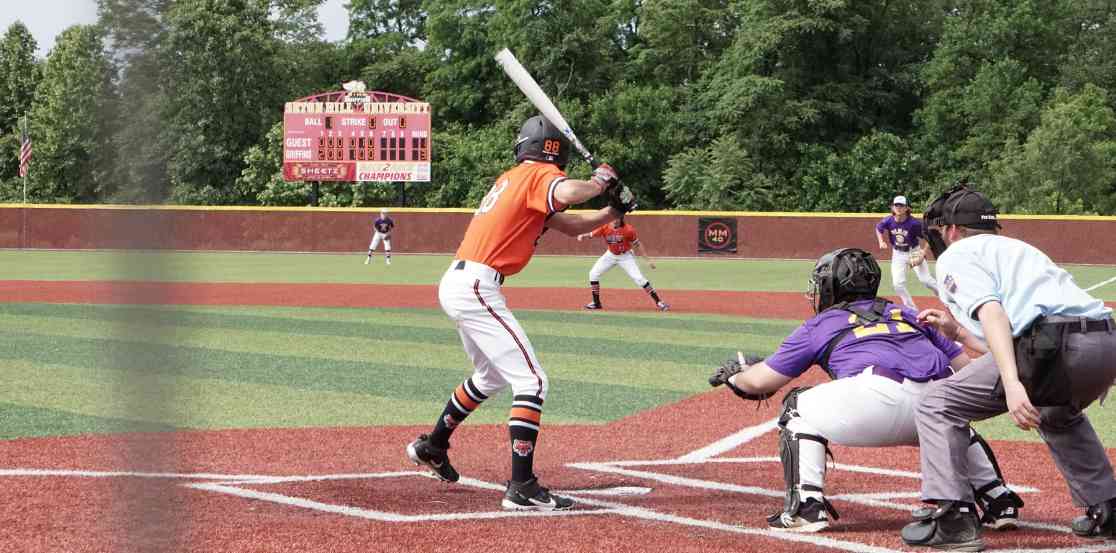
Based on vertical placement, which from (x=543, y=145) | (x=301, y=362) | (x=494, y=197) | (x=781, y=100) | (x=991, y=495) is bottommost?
(x=301, y=362)

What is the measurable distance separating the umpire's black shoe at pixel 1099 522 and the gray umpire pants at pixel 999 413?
0.04m

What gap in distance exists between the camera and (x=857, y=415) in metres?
5.62

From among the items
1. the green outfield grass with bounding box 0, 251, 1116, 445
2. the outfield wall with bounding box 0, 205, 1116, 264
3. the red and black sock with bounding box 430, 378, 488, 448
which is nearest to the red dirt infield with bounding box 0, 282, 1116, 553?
the red and black sock with bounding box 430, 378, 488, 448

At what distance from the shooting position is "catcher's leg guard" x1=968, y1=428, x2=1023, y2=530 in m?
5.75

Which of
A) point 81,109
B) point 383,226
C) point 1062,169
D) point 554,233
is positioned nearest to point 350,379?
point 81,109

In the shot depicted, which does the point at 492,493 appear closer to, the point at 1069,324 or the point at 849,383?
the point at 849,383

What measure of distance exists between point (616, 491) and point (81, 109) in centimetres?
570

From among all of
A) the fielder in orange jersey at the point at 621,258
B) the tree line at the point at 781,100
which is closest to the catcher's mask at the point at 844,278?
the fielder in orange jersey at the point at 621,258

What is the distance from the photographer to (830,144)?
5612 cm

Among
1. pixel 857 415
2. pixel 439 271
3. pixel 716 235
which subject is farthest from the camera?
pixel 716 235

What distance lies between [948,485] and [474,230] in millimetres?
2852

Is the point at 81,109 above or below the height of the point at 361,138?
below

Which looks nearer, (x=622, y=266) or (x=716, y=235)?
(x=622, y=266)

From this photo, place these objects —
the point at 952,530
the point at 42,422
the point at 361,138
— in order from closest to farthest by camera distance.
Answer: the point at 952,530 → the point at 42,422 → the point at 361,138
